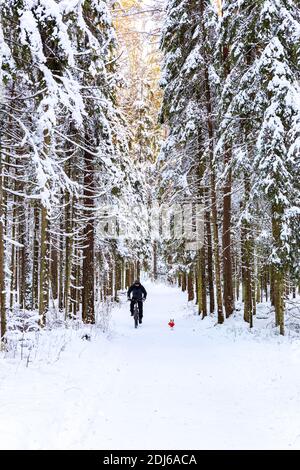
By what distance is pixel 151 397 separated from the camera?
6871 millimetres

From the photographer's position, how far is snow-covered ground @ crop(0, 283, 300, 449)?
487cm

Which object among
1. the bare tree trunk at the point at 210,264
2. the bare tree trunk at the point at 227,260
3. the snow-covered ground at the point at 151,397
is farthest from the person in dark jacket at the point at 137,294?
the snow-covered ground at the point at 151,397

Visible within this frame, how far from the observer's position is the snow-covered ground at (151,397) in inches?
192

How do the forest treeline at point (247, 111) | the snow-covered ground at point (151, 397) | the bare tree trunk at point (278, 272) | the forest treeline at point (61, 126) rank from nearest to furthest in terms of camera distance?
the snow-covered ground at point (151, 397) → the forest treeline at point (61, 126) → the forest treeline at point (247, 111) → the bare tree trunk at point (278, 272)

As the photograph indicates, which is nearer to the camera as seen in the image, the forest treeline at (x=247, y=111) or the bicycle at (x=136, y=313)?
the forest treeline at (x=247, y=111)

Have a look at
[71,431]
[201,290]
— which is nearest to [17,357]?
[71,431]

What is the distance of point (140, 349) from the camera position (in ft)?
39.0

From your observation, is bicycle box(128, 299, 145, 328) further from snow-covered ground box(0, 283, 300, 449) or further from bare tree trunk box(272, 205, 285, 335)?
bare tree trunk box(272, 205, 285, 335)

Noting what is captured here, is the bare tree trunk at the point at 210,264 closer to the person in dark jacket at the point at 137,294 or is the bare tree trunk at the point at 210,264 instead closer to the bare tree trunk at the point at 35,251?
the person in dark jacket at the point at 137,294

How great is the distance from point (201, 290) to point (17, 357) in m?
12.6

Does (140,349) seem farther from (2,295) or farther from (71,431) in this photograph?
(71,431)

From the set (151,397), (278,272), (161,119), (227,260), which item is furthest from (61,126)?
(151,397)

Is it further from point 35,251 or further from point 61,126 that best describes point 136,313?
point 61,126

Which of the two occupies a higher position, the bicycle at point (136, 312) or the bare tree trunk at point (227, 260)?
the bare tree trunk at point (227, 260)
